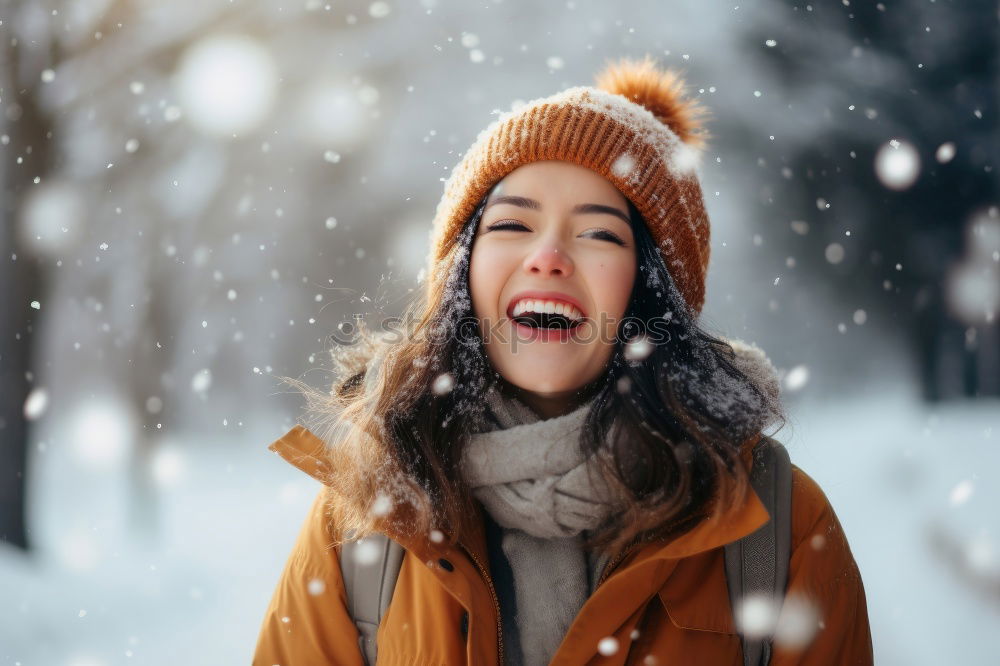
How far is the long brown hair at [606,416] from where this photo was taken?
1.69 m

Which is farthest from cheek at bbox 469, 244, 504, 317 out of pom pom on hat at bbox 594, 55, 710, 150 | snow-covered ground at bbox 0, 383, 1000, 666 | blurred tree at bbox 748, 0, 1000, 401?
blurred tree at bbox 748, 0, 1000, 401

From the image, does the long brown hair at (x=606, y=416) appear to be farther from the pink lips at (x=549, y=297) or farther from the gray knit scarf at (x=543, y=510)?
the pink lips at (x=549, y=297)

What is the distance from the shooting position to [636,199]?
73.5 inches

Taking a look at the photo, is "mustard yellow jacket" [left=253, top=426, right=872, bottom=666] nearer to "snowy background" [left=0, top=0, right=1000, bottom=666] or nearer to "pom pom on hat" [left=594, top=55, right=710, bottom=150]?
"pom pom on hat" [left=594, top=55, right=710, bottom=150]

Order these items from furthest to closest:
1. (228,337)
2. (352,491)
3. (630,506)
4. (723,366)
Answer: (228,337), (723,366), (352,491), (630,506)

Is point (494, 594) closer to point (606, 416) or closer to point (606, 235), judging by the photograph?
point (606, 416)

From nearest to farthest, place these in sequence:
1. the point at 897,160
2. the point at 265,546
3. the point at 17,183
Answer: the point at 17,183 < the point at 265,546 < the point at 897,160

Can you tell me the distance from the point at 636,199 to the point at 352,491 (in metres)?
1.09

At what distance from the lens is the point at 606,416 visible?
71.4 inches

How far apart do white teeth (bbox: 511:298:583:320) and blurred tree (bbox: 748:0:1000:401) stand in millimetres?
4864

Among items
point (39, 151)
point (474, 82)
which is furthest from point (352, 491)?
point (474, 82)

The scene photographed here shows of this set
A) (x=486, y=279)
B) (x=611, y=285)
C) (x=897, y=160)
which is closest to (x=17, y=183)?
(x=486, y=279)

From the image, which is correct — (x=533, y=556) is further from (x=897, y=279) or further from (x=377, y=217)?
(x=897, y=279)

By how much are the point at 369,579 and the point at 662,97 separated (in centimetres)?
171
